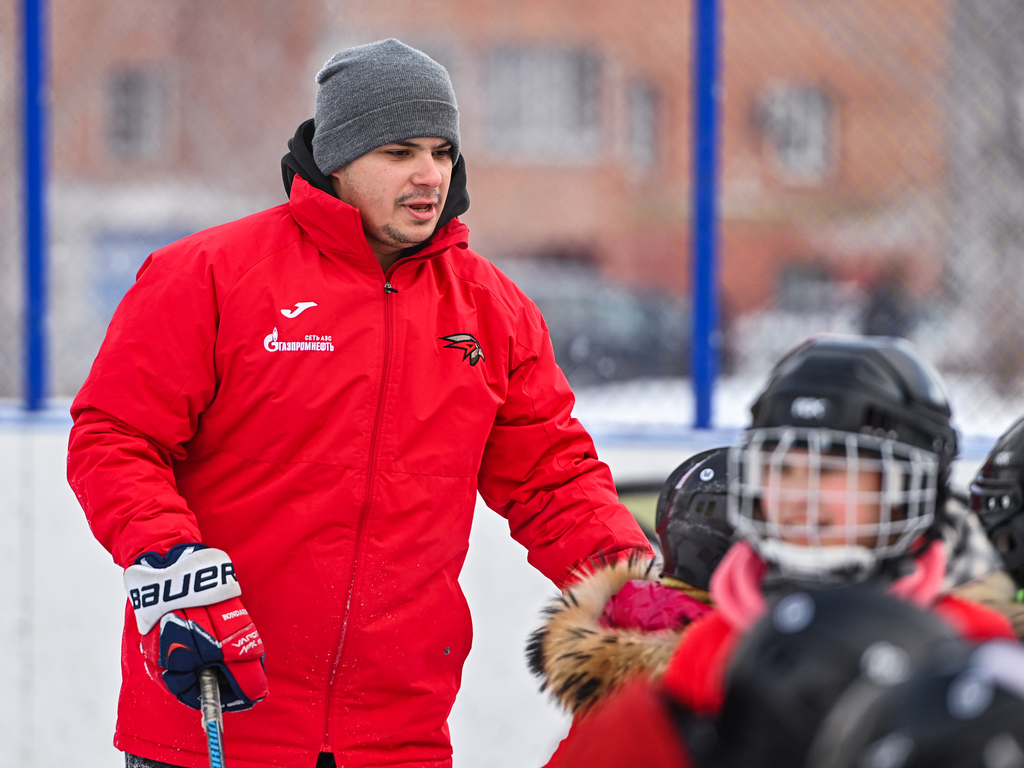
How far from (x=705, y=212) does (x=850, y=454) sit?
213cm

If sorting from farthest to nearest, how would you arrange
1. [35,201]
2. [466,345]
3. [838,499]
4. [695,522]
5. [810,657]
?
[35,201], [466,345], [695,522], [838,499], [810,657]

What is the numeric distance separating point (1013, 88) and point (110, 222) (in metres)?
2.79

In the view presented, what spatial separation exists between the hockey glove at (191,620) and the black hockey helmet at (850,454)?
863mm

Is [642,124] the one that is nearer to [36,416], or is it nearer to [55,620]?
[36,416]

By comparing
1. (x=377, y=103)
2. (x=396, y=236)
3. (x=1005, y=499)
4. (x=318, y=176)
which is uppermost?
(x=377, y=103)

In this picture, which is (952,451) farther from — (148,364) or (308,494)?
(148,364)

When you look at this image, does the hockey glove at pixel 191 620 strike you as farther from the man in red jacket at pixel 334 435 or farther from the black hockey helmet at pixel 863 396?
the black hockey helmet at pixel 863 396

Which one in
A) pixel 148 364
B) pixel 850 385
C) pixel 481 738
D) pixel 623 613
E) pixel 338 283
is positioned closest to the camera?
pixel 850 385

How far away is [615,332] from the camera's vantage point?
364cm

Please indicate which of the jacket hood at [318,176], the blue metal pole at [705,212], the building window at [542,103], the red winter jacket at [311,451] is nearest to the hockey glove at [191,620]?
the red winter jacket at [311,451]

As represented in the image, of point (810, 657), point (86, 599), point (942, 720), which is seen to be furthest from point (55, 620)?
point (942, 720)

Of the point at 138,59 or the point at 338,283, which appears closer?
the point at 338,283

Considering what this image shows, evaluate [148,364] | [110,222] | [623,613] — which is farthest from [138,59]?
[623,613]

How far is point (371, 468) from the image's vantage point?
6.75 feet
